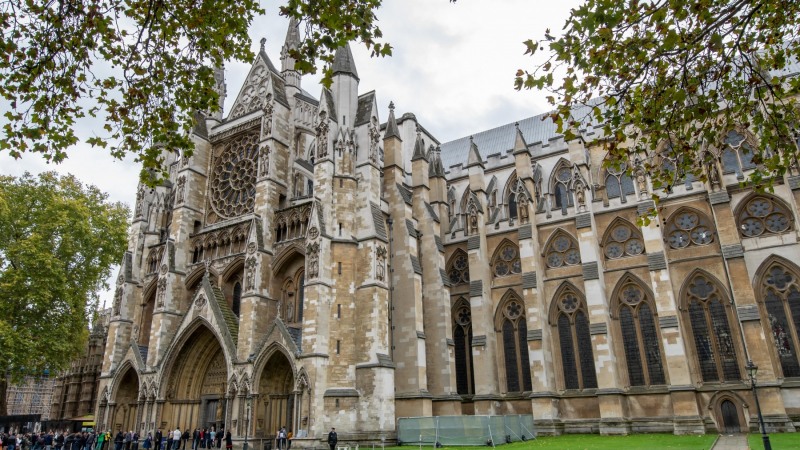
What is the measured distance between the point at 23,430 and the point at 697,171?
129ft

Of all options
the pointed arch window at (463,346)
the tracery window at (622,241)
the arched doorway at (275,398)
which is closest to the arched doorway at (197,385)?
the arched doorway at (275,398)

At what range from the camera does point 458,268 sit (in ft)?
97.6

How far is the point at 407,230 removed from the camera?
26141 mm

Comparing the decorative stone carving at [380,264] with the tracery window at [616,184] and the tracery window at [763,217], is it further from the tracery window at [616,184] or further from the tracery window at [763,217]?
the tracery window at [763,217]

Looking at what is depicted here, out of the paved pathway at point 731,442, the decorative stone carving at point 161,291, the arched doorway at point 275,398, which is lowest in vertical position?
the paved pathway at point 731,442

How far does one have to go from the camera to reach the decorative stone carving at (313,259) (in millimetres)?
21953

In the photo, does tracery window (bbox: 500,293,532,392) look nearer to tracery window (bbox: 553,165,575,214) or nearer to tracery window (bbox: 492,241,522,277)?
tracery window (bbox: 492,241,522,277)

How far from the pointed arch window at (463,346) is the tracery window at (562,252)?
5028 mm

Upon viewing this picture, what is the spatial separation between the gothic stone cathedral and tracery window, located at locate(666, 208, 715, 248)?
0.07 metres

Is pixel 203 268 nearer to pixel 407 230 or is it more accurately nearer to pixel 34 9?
pixel 407 230

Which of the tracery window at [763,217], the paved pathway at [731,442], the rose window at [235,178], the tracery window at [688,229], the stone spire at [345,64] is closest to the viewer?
the paved pathway at [731,442]

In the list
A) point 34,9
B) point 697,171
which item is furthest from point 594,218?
point 34,9

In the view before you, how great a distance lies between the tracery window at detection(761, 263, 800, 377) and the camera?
2075 cm

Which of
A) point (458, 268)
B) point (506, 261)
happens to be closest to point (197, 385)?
point (458, 268)
